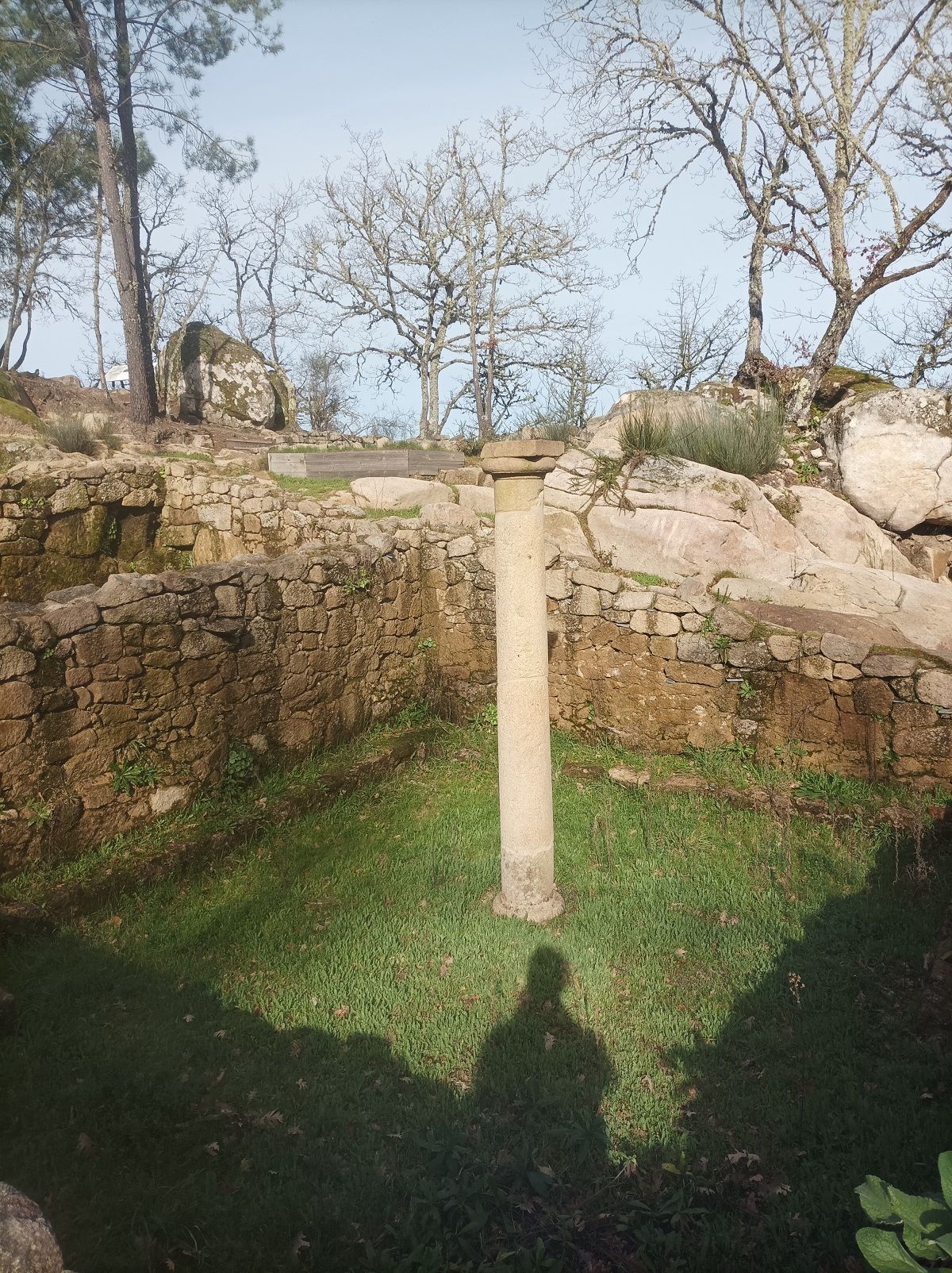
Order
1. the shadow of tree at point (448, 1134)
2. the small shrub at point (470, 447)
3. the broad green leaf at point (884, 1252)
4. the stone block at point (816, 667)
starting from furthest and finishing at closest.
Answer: the small shrub at point (470, 447), the stone block at point (816, 667), the shadow of tree at point (448, 1134), the broad green leaf at point (884, 1252)

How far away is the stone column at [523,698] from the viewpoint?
15.9 feet

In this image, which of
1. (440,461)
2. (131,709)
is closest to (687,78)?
(440,461)

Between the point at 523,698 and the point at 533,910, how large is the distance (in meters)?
1.36

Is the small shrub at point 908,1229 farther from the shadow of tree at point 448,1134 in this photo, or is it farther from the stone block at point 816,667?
the stone block at point 816,667

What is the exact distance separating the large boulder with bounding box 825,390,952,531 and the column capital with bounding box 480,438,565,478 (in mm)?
8386

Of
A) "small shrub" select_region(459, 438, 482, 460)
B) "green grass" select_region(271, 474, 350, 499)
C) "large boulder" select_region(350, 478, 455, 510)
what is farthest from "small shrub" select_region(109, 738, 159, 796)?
"small shrub" select_region(459, 438, 482, 460)

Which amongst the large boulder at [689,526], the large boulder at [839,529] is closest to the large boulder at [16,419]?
the large boulder at [689,526]

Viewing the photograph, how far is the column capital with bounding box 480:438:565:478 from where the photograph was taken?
4.63m

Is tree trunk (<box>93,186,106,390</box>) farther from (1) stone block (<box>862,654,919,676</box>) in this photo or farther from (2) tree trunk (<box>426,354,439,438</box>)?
(1) stone block (<box>862,654,919,676</box>)

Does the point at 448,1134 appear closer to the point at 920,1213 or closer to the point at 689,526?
the point at 920,1213

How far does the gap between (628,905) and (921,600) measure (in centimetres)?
551

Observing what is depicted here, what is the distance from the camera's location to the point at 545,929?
194 inches

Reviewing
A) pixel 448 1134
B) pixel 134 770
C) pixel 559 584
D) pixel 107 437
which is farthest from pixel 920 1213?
pixel 107 437

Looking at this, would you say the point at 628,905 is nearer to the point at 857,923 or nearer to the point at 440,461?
the point at 857,923
